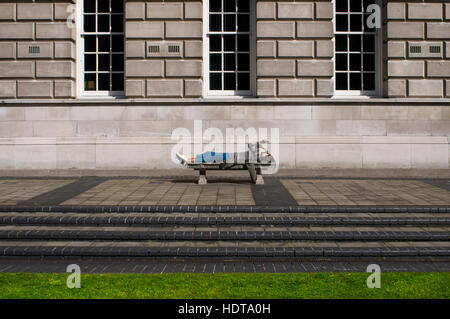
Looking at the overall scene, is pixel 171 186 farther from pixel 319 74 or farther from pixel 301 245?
pixel 319 74

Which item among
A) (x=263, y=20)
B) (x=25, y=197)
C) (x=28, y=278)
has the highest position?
(x=263, y=20)

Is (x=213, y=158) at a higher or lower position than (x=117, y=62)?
lower

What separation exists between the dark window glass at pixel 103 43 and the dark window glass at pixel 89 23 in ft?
1.30

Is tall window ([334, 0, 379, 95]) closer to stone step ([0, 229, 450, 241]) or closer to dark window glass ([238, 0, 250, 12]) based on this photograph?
dark window glass ([238, 0, 250, 12])

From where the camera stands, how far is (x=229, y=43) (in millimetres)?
16062

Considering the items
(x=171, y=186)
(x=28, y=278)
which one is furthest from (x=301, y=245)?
(x=171, y=186)

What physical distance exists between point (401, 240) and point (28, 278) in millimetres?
5576

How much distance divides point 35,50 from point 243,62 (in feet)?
22.6

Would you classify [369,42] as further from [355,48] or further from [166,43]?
[166,43]

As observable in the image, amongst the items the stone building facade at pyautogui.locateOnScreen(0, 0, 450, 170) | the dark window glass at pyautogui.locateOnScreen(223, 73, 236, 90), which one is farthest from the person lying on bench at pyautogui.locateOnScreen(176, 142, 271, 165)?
the dark window glass at pyautogui.locateOnScreen(223, 73, 236, 90)

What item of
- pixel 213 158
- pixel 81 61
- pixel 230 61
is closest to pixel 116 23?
pixel 81 61

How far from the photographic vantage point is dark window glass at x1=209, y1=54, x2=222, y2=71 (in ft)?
52.7

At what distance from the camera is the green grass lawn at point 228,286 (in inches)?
203
